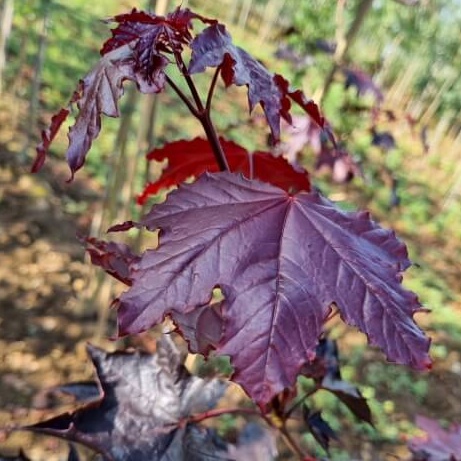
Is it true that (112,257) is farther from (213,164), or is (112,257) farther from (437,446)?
(437,446)

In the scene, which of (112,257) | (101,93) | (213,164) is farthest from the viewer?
(213,164)

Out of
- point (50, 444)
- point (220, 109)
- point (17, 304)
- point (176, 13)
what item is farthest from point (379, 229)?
point (220, 109)

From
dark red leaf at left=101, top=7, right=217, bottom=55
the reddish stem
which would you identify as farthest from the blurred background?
dark red leaf at left=101, top=7, right=217, bottom=55

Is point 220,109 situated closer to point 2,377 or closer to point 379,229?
point 2,377

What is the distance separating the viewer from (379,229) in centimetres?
67

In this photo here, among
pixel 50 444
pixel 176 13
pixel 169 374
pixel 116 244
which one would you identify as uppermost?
pixel 176 13

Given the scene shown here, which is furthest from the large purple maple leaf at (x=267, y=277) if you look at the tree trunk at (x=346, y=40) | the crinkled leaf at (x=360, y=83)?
the crinkled leaf at (x=360, y=83)

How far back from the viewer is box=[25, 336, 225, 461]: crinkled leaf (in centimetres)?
78

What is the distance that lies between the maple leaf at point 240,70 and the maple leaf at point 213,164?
0.21 metres

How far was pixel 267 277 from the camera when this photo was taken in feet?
1.87

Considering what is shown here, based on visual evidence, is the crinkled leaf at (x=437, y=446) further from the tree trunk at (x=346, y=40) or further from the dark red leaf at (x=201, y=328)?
the tree trunk at (x=346, y=40)

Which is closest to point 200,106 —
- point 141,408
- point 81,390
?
point 141,408

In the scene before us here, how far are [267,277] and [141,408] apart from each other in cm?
40

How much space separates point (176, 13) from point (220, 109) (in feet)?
28.8
